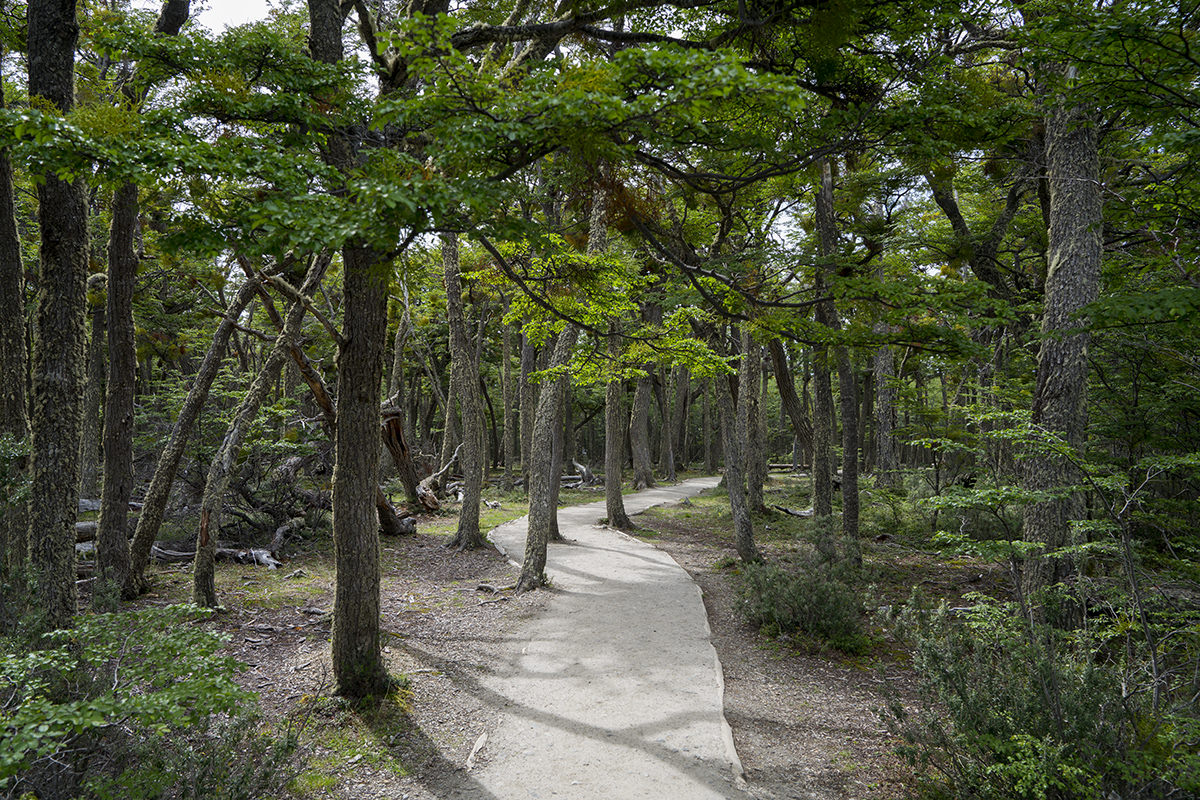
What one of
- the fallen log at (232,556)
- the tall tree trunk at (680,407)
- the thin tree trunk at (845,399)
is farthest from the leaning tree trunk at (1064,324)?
the tall tree trunk at (680,407)

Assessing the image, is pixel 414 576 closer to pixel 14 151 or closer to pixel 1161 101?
pixel 14 151

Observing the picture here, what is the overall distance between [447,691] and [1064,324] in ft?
24.5

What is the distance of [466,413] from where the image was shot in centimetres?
1158

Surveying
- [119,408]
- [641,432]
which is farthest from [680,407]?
[119,408]

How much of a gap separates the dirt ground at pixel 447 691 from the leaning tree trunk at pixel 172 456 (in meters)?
0.55

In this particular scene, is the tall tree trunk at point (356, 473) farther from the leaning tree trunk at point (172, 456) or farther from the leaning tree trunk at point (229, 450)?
the leaning tree trunk at point (172, 456)

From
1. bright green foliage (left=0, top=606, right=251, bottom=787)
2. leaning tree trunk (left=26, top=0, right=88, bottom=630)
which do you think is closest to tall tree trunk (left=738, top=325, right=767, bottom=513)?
leaning tree trunk (left=26, top=0, right=88, bottom=630)

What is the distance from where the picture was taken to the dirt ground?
4164 millimetres

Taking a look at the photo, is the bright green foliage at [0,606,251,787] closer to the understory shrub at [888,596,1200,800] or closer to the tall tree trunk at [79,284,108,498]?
the understory shrub at [888,596,1200,800]

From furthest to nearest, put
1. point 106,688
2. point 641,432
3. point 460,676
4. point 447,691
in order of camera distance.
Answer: point 641,432, point 460,676, point 447,691, point 106,688

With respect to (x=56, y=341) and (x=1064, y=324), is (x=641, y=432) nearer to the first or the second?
(x=1064, y=324)

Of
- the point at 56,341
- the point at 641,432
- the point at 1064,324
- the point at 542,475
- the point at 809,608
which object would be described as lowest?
the point at 809,608

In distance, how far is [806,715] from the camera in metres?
5.22

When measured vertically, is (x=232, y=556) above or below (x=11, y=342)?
below
